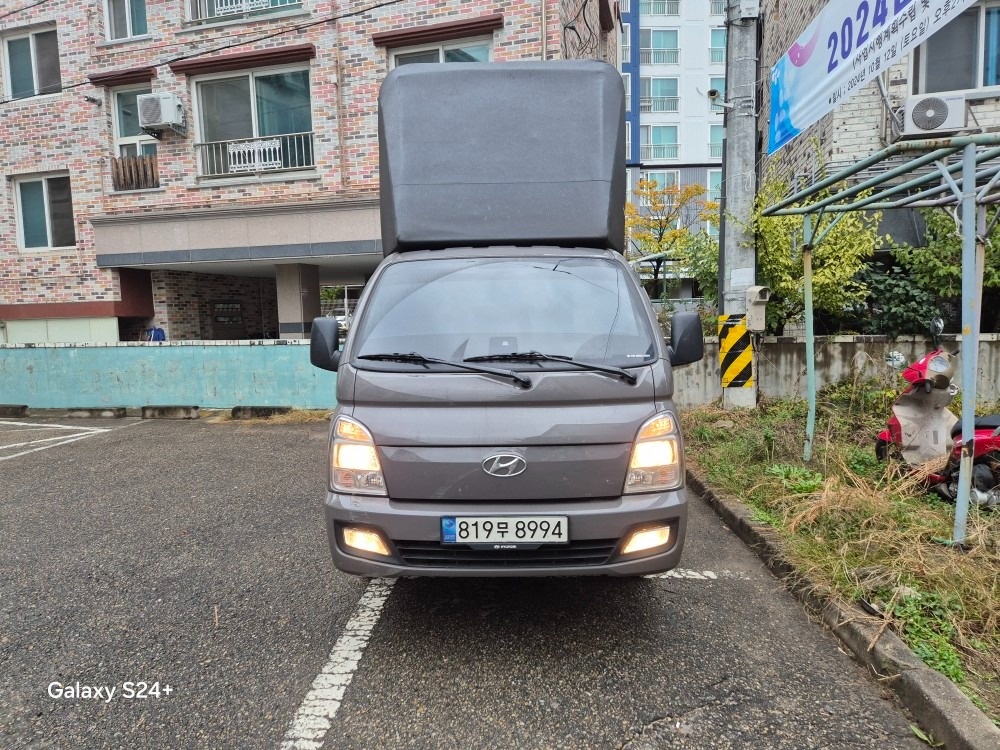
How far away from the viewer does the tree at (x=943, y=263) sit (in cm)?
720

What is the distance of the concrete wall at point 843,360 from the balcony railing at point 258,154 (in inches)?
329

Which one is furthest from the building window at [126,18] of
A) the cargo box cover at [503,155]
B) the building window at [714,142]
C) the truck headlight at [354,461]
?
the building window at [714,142]

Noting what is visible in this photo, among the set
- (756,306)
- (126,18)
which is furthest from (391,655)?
(126,18)

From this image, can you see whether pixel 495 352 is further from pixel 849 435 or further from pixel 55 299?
pixel 55 299

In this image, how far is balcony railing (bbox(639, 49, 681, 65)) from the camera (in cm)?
3297

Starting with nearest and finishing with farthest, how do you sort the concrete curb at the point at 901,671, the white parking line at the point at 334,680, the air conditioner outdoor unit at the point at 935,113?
the concrete curb at the point at 901,671 → the white parking line at the point at 334,680 → the air conditioner outdoor unit at the point at 935,113

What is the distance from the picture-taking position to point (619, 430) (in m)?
2.63

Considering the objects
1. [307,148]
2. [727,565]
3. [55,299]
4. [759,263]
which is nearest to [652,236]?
[307,148]

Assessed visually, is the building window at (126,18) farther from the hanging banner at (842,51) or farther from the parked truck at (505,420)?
the hanging banner at (842,51)

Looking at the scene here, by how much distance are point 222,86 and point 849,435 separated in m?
12.4

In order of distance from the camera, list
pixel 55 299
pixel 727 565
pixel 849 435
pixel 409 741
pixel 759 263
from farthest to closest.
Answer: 1. pixel 55 299
2. pixel 759 263
3. pixel 849 435
4. pixel 727 565
5. pixel 409 741

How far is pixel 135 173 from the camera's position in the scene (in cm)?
1224

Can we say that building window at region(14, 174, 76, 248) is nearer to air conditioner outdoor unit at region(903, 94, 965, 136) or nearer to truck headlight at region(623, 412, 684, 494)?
truck headlight at region(623, 412, 684, 494)

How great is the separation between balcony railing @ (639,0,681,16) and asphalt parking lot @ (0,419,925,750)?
36.0 m
